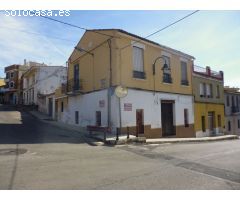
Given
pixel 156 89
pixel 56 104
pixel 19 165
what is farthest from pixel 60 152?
pixel 56 104

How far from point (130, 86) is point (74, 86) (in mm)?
6380

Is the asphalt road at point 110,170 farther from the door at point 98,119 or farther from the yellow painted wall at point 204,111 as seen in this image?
the yellow painted wall at point 204,111

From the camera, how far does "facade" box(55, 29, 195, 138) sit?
57.1ft

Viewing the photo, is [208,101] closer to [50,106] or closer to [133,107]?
[133,107]

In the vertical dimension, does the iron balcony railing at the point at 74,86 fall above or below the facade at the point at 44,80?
below

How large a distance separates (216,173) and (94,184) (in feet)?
11.7

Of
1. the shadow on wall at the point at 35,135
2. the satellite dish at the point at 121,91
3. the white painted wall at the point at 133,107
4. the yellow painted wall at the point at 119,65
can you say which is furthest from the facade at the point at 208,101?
the shadow on wall at the point at 35,135

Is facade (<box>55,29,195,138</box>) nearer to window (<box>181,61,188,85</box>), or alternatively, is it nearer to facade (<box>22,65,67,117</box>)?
window (<box>181,61,188,85</box>)

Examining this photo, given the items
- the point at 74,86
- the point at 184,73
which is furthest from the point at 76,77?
the point at 184,73

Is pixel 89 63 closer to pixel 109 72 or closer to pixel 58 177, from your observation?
pixel 109 72

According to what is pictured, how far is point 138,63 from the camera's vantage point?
1861 cm

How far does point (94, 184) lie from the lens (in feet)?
20.0

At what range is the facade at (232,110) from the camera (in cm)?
3412

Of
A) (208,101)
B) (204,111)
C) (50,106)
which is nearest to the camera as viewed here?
(204,111)
